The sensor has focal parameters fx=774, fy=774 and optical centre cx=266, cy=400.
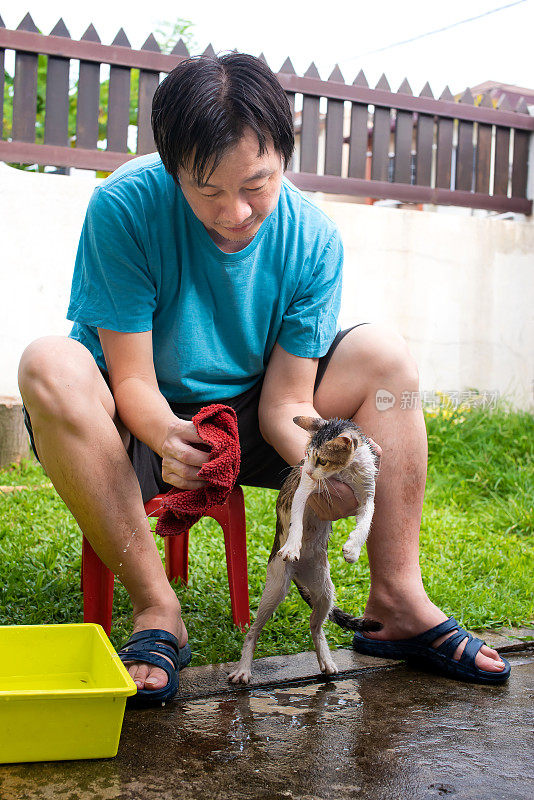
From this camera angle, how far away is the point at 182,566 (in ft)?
9.84

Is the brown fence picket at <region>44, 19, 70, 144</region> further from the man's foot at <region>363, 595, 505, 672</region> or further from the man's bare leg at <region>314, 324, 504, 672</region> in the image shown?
the man's foot at <region>363, 595, 505, 672</region>

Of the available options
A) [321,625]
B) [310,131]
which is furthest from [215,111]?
[310,131]

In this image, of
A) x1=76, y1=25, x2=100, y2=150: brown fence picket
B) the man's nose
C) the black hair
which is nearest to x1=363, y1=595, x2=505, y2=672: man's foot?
the man's nose

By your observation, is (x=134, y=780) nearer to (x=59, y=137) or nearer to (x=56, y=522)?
(x=56, y=522)

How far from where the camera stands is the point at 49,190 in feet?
17.1

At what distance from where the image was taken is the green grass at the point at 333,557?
2.60 m

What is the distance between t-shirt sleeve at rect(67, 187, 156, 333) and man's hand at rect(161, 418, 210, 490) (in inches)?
17.8

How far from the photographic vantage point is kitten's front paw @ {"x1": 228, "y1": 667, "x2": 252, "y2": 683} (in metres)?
2.08

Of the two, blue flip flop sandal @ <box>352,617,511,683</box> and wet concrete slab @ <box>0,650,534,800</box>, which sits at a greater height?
blue flip flop sandal @ <box>352,617,511,683</box>

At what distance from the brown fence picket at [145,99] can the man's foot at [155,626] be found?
4043 mm

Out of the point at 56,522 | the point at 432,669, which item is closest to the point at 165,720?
the point at 432,669

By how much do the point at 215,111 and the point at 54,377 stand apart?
79 cm

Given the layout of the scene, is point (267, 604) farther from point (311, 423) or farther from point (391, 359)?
point (391, 359)

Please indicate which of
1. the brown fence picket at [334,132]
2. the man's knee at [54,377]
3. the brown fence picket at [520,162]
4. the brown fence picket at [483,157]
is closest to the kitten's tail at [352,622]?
the man's knee at [54,377]
